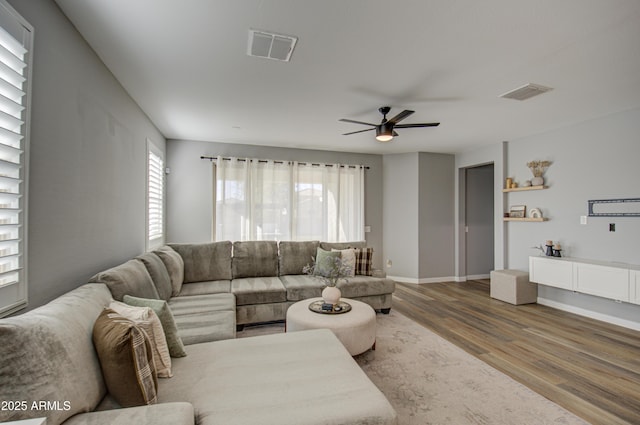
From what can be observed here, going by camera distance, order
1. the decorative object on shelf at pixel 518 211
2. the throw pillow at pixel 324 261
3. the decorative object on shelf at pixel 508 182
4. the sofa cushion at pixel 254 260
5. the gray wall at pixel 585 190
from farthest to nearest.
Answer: the decorative object on shelf at pixel 508 182 < the decorative object on shelf at pixel 518 211 < the sofa cushion at pixel 254 260 < the throw pillow at pixel 324 261 < the gray wall at pixel 585 190

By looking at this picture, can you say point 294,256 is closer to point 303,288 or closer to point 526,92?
point 303,288

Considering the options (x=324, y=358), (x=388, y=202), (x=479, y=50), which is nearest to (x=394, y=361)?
(x=324, y=358)

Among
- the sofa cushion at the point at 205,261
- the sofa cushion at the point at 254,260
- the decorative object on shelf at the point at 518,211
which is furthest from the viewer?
the decorative object on shelf at the point at 518,211

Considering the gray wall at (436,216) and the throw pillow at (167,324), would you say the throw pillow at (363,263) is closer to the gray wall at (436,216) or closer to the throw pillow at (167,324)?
the gray wall at (436,216)

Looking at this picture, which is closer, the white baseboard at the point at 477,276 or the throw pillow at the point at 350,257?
the throw pillow at the point at 350,257

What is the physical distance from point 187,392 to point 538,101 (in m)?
4.16

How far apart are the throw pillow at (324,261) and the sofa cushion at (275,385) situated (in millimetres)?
1940

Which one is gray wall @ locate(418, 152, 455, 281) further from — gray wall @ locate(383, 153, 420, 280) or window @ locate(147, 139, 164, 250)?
window @ locate(147, 139, 164, 250)

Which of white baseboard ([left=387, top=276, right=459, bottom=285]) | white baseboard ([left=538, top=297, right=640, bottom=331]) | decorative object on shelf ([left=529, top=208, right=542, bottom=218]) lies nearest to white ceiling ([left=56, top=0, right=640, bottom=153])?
decorative object on shelf ([left=529, top=208, right=542, bottom=218])

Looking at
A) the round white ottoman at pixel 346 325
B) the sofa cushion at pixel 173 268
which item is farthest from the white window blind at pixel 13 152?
the round white ottoman at pixel 346 325

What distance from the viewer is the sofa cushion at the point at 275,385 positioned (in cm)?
124

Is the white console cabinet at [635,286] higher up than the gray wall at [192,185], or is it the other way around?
the gray wall at [192,185]

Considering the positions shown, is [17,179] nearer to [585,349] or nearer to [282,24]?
[282,24]

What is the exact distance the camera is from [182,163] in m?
4.92
